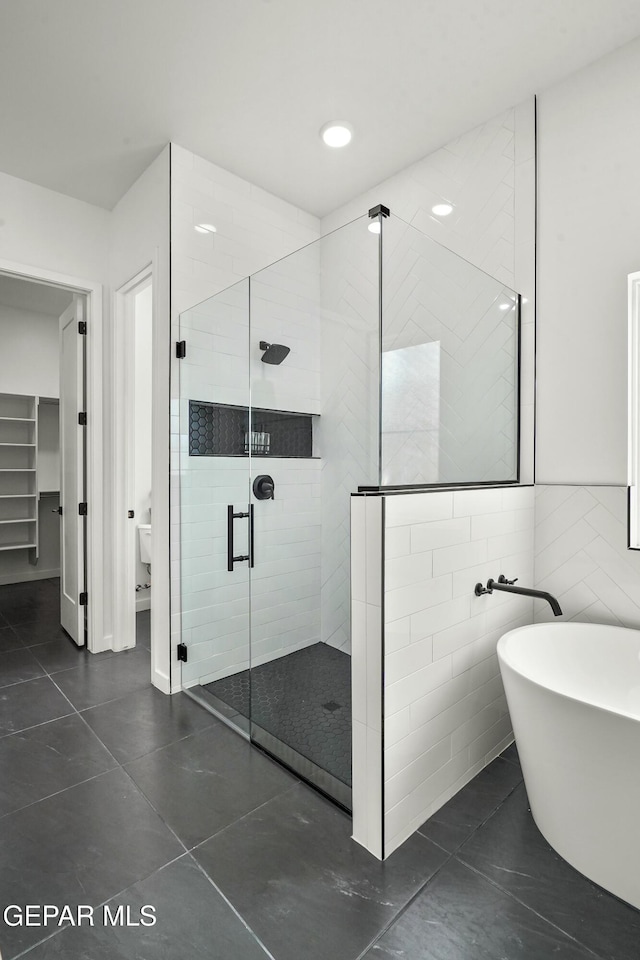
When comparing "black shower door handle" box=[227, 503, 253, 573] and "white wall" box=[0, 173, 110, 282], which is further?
"white wall" box=[0, 173, 110, 282]

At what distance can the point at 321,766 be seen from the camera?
1.77 metres

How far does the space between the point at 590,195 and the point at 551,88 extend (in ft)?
1.83

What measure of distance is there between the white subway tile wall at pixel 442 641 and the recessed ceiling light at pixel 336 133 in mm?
1931

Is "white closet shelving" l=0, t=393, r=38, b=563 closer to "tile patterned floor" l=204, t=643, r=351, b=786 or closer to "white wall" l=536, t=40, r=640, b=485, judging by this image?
"tile patterned floor" l=204, t=643, r=351, b=786

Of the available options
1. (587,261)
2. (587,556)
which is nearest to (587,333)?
(587,261)

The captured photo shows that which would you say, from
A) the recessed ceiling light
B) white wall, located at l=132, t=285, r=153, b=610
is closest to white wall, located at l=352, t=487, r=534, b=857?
the recessed ceiling light

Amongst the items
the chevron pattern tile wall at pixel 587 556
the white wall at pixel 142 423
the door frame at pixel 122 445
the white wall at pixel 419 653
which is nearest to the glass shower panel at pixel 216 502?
the door frame at pixel 122 445

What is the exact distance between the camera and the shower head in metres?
2.09

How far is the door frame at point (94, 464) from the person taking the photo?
3.04 metres

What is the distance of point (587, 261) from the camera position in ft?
6.57

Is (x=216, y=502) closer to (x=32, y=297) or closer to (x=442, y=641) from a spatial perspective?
(x=442, y=641)

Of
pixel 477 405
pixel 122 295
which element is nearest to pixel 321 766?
pixel 477 405

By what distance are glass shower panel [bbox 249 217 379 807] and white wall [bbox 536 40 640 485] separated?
0.95m

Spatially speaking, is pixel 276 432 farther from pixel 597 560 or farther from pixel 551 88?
pixel 551 88
